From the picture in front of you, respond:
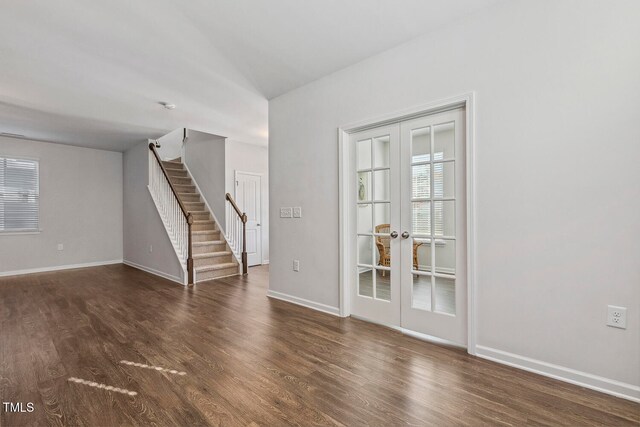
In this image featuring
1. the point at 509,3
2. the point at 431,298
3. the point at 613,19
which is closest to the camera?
the point at 613,19

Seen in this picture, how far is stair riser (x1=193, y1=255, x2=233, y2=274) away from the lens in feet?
17.4

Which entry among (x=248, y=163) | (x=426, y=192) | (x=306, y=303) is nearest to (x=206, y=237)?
(x=248, y=163)

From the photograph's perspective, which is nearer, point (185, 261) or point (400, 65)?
point (400, 65)

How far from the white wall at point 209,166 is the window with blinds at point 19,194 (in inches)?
115

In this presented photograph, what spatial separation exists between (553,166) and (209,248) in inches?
210

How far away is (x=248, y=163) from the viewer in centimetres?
654

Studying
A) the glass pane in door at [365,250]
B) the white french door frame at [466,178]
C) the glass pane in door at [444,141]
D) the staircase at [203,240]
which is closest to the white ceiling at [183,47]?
the white french door frame at [466,178]

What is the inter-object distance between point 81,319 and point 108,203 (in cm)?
459

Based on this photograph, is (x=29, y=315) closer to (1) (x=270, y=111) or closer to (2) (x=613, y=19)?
(1) (x=270, y=111)

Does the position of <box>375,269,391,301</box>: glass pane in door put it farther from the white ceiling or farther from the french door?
the white ceiling

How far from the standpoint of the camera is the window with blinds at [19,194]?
5668mm

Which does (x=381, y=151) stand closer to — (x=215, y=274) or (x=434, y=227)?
(x=434, y=227)

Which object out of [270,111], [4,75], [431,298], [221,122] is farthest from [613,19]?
[4,75]

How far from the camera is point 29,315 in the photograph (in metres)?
3.41
